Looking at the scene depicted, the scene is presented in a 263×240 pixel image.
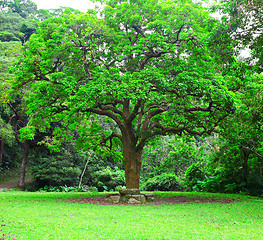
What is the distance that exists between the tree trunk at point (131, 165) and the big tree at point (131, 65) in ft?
0.13

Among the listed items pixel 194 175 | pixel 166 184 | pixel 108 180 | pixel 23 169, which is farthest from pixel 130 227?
pixel 23 169

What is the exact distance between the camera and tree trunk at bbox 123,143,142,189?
11.0 m

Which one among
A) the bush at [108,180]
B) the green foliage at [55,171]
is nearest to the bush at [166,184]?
the bush at [108,180]

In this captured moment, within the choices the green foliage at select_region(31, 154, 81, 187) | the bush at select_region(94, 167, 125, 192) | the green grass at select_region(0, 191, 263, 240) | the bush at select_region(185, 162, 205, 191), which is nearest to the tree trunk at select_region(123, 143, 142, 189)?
the green grass at select_region(0, 191, 263, 240)

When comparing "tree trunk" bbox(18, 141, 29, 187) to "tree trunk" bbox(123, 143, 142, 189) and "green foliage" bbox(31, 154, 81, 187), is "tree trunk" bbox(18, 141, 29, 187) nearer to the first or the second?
"green foliage" bbox(31, 154, 81, 187)

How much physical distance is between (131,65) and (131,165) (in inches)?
162

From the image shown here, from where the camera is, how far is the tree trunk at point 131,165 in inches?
433

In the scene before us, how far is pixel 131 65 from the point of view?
11094 millimetres

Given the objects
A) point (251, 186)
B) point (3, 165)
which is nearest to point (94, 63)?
point (251, 186)

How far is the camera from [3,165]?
2302 centimetres

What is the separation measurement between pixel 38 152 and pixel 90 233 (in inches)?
674

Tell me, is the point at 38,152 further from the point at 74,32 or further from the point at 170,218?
the point at 170,218

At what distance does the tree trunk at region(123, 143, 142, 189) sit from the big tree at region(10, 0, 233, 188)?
4cm

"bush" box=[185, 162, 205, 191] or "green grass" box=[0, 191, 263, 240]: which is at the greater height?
"bush" box=[185, 162, 205, 191]
